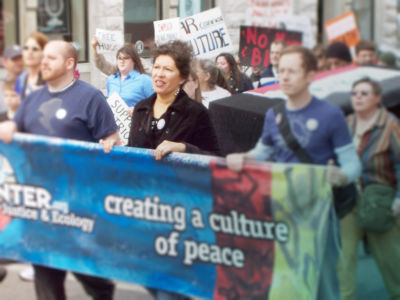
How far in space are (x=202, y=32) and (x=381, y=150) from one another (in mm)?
3709

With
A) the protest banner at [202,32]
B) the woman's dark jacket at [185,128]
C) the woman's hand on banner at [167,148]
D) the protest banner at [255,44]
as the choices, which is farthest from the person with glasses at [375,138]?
the protest banner at [255,44]

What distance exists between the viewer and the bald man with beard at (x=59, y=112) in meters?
4.50

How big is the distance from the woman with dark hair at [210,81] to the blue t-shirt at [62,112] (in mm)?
2831

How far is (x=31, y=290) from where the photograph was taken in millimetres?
5766

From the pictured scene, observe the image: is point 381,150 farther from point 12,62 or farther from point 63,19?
point 63,19

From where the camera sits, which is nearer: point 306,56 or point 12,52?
point 306,56

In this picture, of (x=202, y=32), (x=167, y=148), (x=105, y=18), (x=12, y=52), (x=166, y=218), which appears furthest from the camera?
(x=202, y=32)

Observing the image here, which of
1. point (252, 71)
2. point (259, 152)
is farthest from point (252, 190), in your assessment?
point (252, 71)

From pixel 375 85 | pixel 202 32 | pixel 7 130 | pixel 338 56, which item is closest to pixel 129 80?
pixel 202 32

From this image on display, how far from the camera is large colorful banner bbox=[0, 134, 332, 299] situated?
4027 millimetres

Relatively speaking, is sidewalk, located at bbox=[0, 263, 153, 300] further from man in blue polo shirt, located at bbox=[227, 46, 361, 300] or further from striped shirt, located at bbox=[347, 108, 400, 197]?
striped shirt, located at bbox=[347, 108, 400, 197]

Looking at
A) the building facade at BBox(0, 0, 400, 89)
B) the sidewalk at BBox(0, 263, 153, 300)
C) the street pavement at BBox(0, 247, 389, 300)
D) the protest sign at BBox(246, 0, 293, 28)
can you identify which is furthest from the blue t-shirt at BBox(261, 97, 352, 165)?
the protest sign at BBox(246, 0, 293, 28)

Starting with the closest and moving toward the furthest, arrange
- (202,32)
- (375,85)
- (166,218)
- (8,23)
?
(375,85), (166,218), (8,23), (202,32)

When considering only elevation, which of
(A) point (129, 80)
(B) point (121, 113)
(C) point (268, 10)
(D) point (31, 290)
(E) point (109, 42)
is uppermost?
(C) point (268, 10)
